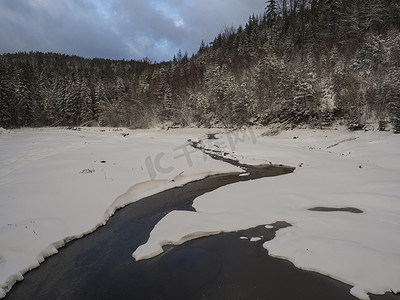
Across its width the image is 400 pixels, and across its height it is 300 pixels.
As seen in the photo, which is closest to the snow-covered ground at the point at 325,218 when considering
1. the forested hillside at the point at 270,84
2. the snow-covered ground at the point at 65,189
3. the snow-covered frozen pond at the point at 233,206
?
the snow-covered frozen pond at the point at 233,206

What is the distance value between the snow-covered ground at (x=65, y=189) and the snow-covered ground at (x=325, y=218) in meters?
2.28

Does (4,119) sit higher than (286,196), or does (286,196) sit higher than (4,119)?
(4,119)

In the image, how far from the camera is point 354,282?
4199mm

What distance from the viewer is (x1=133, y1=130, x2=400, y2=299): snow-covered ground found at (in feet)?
14.7

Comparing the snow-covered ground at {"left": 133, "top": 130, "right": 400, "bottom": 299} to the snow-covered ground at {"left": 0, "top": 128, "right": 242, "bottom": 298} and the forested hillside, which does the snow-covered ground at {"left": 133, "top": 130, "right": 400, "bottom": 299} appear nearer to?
the snow-covered ground at {"left": 0, "top": 128, "right": 242, "bottom": 298}

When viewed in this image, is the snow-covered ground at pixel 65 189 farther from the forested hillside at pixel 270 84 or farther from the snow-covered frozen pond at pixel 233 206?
the forested hillside at pixel 270 84

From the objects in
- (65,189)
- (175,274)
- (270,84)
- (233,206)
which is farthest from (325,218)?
(270,84)

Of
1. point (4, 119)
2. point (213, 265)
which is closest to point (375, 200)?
point (213, 265)

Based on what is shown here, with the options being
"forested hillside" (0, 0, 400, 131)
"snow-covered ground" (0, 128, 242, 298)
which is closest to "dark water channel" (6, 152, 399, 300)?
"snow-covered ground" (0, 128, 242, 298)

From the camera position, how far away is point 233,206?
7918 mm

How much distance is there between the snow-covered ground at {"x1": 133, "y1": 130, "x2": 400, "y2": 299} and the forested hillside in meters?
9.87

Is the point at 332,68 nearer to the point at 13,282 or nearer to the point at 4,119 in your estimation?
the point at 13,282

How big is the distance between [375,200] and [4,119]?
5704 centimetres

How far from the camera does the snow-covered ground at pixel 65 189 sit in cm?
558
